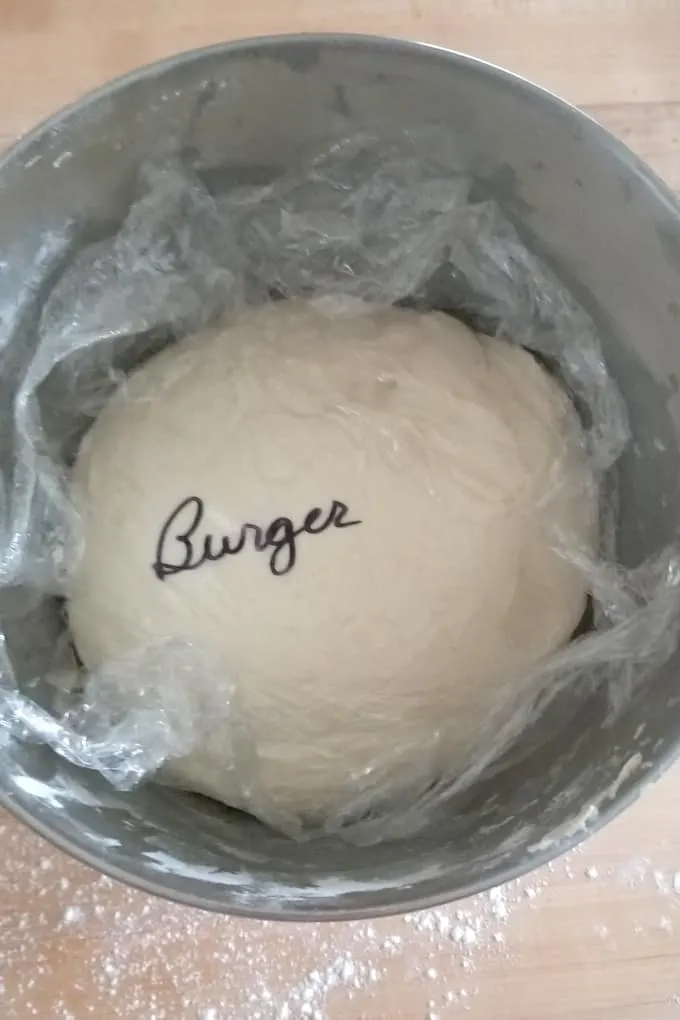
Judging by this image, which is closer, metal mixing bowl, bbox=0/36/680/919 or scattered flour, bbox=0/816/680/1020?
metal mixing bowl, bbox=0/36/680/919

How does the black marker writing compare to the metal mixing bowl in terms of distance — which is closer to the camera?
the metal mixing bowl

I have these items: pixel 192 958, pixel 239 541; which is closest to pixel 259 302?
pixel 239 541

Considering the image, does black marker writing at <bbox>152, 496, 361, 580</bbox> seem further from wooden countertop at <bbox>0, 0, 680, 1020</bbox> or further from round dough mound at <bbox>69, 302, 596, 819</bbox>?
wooden countertop at <bbox>0, 0, 680, 1020</bbox>

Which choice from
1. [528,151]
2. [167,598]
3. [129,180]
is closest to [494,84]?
[528,151]

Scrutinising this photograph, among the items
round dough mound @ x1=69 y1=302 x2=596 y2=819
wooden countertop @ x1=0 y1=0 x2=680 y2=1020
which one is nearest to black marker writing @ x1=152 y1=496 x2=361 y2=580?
round dough mound @ x1=69 y1=302 x2=596 y2=819

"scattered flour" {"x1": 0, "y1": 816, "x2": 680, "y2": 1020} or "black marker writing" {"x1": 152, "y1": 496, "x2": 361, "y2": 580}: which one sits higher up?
"black marker writing" {"x1": 152, "y1": 496, "x2": 361, "y2": 580}

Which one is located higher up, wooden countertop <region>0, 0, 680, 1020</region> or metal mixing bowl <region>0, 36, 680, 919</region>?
metal mixing bowl <region>0, 36, 680, 919</region>

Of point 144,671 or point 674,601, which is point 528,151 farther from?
point 144,671
